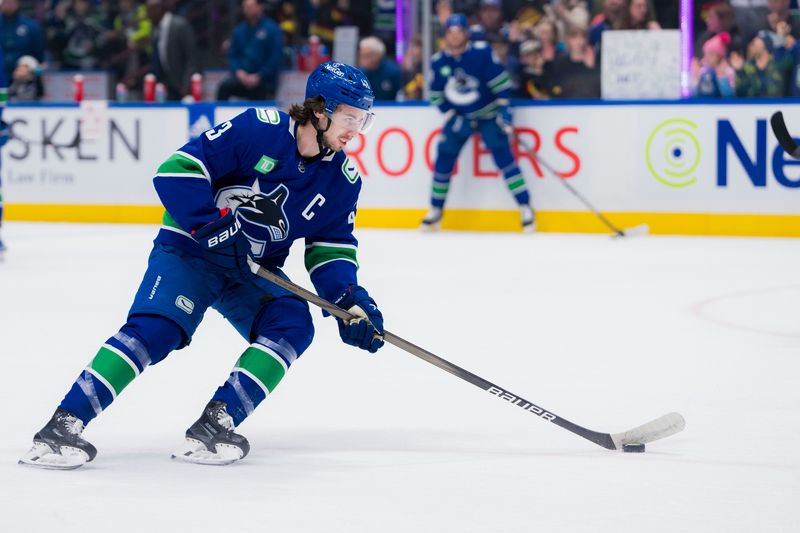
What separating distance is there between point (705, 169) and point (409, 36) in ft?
7.93

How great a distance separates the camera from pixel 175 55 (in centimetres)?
1116

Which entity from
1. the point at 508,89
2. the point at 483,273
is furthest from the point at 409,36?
the point at 483,273

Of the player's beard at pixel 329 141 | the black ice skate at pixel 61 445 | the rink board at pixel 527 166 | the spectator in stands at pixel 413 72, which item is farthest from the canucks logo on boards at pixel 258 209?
the spectator in stands at pixel 413 72

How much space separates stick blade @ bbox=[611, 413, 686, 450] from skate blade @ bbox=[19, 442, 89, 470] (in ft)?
4.19

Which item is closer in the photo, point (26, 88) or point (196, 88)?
point (196, 88)

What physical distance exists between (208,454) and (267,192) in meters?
0.63

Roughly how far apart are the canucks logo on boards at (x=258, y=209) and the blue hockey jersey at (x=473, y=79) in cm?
623

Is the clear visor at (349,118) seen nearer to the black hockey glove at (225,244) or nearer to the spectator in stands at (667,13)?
the black hockey glove at (225,244)

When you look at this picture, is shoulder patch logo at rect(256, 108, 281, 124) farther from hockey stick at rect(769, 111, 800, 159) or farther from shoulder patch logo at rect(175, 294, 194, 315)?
hockey stick at rect(769, 111, 800, 159)

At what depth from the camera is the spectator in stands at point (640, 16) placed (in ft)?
30.8

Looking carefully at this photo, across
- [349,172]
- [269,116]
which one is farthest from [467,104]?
[269,116]

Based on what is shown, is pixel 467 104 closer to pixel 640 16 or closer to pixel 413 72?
pixel 413 72

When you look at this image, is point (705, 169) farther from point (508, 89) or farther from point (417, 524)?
point (417, 524)

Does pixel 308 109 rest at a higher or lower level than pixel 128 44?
higher
